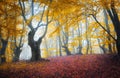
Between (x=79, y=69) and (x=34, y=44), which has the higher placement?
(x=34, y=44)

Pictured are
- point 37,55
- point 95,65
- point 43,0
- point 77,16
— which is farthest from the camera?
point 37,55

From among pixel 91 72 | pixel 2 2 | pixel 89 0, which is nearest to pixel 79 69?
pixel 91 72

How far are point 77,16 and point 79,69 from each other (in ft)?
13.1

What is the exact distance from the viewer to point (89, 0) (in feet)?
44.8

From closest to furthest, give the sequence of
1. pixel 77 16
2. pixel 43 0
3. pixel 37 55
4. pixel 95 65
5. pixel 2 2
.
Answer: pixel 2 2
pixel 77 16
pixel 95 65
pixel 43 0
pixel 37 55

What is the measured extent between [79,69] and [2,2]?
725cm

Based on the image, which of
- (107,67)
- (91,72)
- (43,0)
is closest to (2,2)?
(43,0)

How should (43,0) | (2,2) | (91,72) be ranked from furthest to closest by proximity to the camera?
(43,0)
(91,72)
(2,2)

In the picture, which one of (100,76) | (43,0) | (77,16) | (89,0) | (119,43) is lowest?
(100,76)

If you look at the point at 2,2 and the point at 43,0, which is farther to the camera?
the point at 43,0

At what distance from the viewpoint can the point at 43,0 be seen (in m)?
18.3

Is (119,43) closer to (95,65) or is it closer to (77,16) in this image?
(95,65)

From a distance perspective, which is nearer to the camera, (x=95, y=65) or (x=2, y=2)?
(x=2, y=2)

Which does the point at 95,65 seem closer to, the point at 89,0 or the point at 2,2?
the point at 89,0
